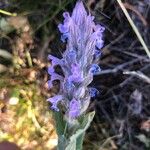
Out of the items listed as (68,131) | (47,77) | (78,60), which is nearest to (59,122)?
(68,131)

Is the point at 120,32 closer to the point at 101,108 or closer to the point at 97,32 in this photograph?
the point at 101,108

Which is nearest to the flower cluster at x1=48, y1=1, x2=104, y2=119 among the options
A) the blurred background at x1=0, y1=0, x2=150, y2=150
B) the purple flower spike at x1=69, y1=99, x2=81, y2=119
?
the purple flower spike at x1=69, y1=99, x2=81, y2=119

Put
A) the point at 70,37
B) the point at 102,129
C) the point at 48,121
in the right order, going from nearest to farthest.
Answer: the point at 70,37
the point at 48,121
the point at 102,129

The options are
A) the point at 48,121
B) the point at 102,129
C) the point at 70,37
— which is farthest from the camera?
the point at 102,129

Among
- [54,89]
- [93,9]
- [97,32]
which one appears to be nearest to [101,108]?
[54,89]

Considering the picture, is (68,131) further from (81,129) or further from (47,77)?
(47,77)
